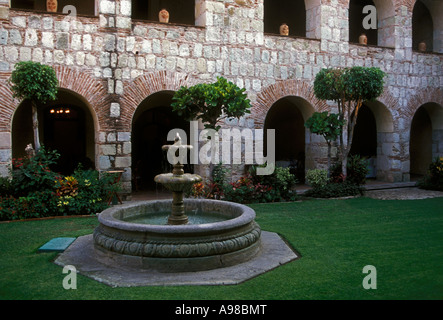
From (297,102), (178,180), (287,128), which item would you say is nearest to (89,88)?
(178,180)

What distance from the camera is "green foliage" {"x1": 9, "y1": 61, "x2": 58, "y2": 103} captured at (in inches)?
276

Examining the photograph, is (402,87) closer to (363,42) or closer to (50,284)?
(363,42)

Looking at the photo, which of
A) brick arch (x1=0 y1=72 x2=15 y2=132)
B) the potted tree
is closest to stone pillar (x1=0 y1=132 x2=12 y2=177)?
brick arch (x1=0 y1=72 x2=15 y2=132)

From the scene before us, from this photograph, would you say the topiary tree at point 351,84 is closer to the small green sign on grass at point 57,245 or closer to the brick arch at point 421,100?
the brick arch at point 421,100

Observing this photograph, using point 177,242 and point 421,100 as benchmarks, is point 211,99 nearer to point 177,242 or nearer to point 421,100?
point 177,242

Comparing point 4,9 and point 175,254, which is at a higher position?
point 4,9

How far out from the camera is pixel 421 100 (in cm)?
1247

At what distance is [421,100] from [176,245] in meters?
10.9

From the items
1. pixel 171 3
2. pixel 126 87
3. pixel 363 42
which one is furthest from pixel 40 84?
pixel 363 42

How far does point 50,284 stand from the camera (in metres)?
3.82

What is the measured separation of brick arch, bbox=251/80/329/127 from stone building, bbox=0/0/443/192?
1.1 inches

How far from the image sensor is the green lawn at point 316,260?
11.7ft

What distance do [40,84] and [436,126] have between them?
1180cm

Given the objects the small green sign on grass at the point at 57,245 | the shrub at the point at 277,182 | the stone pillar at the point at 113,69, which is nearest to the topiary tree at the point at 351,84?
the shrub at the point at 277,182
